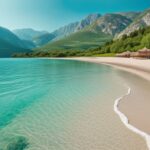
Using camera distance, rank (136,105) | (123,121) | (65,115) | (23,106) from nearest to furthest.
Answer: (123,121)
(65,115)
(136,105)
(23,106)

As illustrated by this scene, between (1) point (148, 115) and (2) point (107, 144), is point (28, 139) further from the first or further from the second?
(1) point (148, 115)

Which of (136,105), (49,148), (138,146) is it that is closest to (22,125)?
(49,148)

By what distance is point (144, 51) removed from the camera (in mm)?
79688

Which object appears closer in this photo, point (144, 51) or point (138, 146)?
point (138, 146)

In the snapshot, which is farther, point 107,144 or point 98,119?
point 98,119

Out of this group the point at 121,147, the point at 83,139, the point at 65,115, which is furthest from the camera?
the point at 65,115

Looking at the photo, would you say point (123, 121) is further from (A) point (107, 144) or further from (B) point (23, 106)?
(B) point (23, 106)

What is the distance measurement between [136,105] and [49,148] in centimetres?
739

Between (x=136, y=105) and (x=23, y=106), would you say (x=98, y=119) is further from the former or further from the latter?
(x=23, y=106)

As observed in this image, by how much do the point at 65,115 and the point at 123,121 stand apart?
3.14m

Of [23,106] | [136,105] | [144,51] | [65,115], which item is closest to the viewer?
[65,115]

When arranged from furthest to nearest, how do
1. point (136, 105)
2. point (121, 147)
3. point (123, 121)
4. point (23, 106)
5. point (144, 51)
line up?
point (144, 51) < point (23, 106) < point (136, 105) < point (123, 121) < point (121, 147)

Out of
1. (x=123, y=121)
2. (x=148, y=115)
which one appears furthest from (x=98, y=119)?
(x=148, y=115)

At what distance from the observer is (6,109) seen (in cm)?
1476
